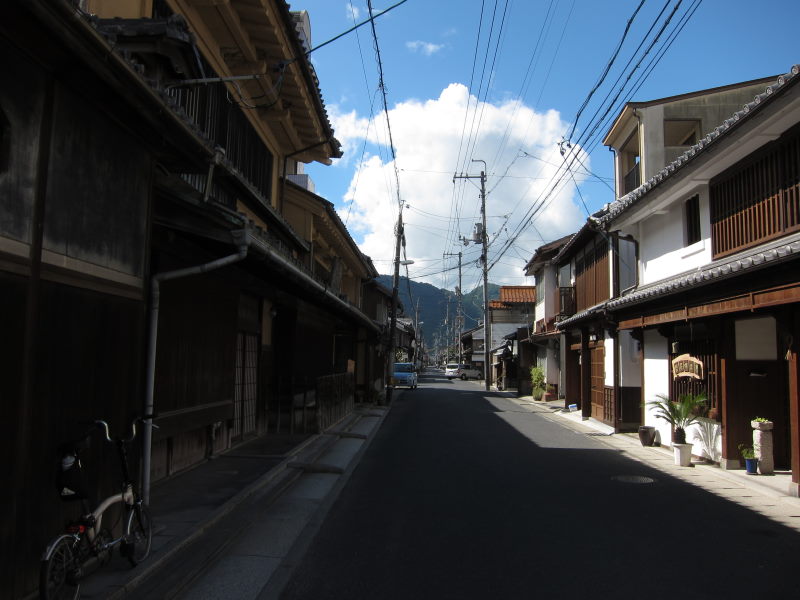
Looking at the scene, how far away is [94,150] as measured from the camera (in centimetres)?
457

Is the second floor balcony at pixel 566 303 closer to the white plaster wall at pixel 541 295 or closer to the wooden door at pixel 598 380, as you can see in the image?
the wooden door at pixel 598 380

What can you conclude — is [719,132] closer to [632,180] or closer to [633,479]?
[633,479]

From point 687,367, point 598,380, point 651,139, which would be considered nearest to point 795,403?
point 687,367

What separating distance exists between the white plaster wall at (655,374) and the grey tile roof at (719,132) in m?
3.43

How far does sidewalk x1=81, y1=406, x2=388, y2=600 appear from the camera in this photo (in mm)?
4668

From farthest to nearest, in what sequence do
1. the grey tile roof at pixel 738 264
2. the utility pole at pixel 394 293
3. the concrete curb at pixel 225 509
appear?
the utility pole at pixel 394 293
the grey tile roof at pixel 738 264
the concrete curb at pixel 225 509

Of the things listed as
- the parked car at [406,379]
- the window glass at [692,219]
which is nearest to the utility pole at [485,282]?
the parked car at [406,379]

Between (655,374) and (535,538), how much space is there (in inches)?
400

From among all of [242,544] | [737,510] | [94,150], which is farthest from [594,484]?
[94,150]

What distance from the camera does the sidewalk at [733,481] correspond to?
8.09 m

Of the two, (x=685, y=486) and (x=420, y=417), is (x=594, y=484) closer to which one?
(x=685, y=486)

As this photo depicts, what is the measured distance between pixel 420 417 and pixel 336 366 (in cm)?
377

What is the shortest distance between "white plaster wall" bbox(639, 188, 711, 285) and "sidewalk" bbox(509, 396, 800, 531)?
167 inches

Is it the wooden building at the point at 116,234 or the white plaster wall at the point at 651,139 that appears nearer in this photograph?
the wooden building at the point at 116,234
